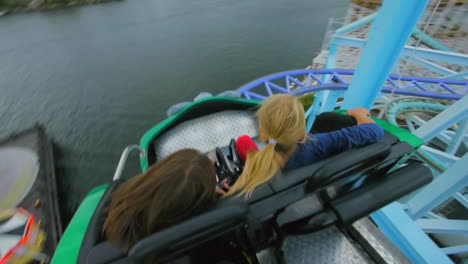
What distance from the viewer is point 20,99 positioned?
359 inches

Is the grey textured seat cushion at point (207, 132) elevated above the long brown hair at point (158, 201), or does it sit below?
below

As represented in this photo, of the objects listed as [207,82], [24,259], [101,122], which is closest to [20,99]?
[101,122]

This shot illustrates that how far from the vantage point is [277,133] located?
0.90 m

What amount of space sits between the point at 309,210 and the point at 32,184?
6.07 m

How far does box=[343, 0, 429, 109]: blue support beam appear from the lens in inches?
38.9

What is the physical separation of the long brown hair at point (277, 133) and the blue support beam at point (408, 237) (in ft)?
3.32

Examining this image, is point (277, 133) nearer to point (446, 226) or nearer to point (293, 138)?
point (293, 138)

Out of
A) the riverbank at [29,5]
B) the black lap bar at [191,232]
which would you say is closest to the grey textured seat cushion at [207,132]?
the black lap bar at [191,232]

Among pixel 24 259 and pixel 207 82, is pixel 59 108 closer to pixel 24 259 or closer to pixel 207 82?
pixel 207 82

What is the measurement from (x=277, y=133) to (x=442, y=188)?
4.76 feet

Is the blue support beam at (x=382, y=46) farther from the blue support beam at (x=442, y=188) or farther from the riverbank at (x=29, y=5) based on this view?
the riverbank at (x=29, y=5)

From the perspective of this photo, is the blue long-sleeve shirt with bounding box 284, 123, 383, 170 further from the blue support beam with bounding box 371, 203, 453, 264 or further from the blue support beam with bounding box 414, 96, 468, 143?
the blue support beam with bounding box 414, 96, 468, 143

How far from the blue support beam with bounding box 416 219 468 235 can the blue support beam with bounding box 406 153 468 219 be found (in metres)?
0.81

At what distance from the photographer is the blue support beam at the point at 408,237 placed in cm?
129
